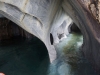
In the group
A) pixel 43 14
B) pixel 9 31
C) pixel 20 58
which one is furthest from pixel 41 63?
pixel 9 31

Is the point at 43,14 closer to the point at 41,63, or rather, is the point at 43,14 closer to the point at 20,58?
the point at 41,63

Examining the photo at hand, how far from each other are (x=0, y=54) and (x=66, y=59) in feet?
14.7

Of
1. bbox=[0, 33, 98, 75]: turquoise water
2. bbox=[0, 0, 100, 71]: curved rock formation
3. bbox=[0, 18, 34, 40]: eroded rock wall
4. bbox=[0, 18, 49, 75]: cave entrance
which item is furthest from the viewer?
bbox=[0, 18, 34, 40]: eroded rock wall

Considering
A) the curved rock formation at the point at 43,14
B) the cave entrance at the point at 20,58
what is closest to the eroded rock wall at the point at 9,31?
the cave entrance at the point at 20,58

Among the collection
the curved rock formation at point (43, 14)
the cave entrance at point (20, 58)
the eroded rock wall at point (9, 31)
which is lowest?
the cave entrance at point (20, 58)

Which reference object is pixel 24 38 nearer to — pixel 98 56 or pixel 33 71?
pixel 33 71

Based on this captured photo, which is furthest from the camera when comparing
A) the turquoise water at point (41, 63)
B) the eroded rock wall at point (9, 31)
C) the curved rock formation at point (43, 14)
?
the eroded rock wall at point (9, 31)

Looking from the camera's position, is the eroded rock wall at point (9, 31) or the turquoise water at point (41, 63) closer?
the turquoise water at point (41, 63)

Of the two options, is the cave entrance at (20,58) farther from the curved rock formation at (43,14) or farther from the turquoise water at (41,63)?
the curved rock formation at (43,14)

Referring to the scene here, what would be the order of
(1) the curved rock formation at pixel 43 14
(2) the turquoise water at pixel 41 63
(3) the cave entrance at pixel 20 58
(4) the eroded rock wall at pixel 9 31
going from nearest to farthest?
(1) the curved rock formation at pixel 43 14
(2) the turquoise water at pixel 41 63
(3) the cave entrance at pixel 20 58
(4) the eroded rock wall at pixel 9 31

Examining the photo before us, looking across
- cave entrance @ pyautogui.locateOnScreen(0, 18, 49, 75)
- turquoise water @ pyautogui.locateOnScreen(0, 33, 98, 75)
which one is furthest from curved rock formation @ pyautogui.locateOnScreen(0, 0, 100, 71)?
cave entrance @ pyautogui.locateOnScreen(0, 18, 49, 75)

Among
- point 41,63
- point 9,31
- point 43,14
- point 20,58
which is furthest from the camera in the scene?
point 9,31

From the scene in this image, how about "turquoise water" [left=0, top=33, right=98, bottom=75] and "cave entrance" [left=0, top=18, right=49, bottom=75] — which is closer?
"turquoise water" [left=0, top=33, right=98, bottom=75]

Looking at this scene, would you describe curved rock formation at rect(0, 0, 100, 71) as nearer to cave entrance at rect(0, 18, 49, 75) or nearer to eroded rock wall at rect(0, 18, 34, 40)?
cave entrance at rect(0, 18, 49, 75)
